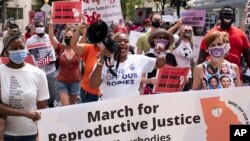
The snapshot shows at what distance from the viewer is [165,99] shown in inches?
183

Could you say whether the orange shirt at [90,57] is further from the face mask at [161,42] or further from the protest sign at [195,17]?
the protest sign at [195,17]

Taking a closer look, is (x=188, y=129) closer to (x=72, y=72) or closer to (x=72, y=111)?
(x=72, y=111)

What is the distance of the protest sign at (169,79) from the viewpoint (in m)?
6.60

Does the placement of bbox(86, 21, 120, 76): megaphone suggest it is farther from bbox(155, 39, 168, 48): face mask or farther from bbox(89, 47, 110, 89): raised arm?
bbox(155, 39, 168, 48): face mask

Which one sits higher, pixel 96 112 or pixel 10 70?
pixel 10 70

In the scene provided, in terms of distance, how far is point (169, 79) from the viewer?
6.62 metres

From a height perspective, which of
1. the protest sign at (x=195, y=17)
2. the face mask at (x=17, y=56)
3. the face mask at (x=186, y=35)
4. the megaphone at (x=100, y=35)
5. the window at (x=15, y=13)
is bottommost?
the window at (x=15, y=13)

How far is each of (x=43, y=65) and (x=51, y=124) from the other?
4.72 m

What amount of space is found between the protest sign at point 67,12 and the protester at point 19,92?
3.44m

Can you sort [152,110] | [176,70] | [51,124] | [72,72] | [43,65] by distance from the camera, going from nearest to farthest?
[51,124]
[152,110]
[176,70]
[72,72]
[43,65]

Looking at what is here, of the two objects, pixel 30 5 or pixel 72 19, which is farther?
pixel 30 5

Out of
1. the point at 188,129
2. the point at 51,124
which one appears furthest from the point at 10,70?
the point at 188,129

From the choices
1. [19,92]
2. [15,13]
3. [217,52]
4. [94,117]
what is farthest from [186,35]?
[15,13]

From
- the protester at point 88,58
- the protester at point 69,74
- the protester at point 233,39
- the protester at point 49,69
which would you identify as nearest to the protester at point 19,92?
the protester at point 88,58
